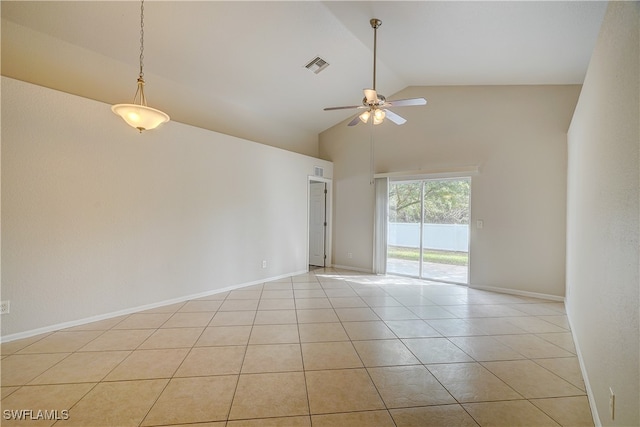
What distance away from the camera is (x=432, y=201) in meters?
5.63

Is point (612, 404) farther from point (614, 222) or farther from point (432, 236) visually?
point (432, 236)

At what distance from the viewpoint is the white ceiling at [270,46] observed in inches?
122

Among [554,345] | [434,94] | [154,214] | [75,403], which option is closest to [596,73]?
[554,345]

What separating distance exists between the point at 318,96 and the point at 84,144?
392 cm

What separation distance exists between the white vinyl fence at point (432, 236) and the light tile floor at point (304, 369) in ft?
5.34

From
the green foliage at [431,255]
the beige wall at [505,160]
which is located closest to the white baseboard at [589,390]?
the beige wall at [505,160]

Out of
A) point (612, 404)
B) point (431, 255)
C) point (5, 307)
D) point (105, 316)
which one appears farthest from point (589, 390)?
point (5, 307)

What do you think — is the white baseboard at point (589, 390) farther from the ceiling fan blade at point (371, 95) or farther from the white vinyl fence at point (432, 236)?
the ceiling fan blade at point (371, 95)

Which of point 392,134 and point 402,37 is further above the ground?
point 402,37

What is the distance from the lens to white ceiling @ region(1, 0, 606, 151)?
10.2ft

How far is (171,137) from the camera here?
400 cm

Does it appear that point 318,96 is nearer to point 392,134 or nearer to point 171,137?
point 392,134

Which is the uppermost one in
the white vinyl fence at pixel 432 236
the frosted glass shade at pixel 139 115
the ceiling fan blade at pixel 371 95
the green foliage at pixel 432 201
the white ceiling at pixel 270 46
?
the white ceiling at pixel 270 46

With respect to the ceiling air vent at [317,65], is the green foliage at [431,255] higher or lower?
lower
